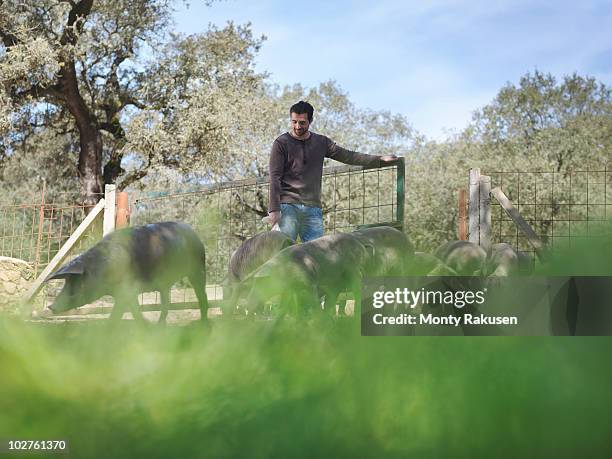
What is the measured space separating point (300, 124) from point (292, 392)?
1.92ft

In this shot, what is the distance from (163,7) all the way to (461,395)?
629 inches

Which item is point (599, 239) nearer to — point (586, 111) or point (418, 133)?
point (586, 111)

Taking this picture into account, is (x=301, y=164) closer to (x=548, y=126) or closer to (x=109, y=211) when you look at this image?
(x=109, y=211)

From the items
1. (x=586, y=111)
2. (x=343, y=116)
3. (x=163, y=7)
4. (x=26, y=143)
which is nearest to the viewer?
(x=586, y=111)

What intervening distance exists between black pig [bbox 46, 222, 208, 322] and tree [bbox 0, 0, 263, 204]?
510 inches

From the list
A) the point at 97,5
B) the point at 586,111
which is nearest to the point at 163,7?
the point at 97,5

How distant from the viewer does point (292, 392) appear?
47cm

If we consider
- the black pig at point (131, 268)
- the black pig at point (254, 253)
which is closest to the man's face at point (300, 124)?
the black pig at point (254, 253)

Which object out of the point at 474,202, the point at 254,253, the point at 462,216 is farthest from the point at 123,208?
the point at 462,216

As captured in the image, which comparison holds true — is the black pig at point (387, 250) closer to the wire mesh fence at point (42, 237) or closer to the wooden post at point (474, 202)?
the wire mesh fence at point (42, 237)

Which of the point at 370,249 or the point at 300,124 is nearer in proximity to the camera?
the point at 370,249

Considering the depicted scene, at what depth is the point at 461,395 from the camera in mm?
490

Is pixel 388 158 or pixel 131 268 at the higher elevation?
pixel 388 158

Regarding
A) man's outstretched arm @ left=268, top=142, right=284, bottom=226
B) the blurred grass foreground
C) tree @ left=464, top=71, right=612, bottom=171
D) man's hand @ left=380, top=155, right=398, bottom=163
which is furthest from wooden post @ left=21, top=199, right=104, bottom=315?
tree @ left=464, top=71, right=612, bottom=171
